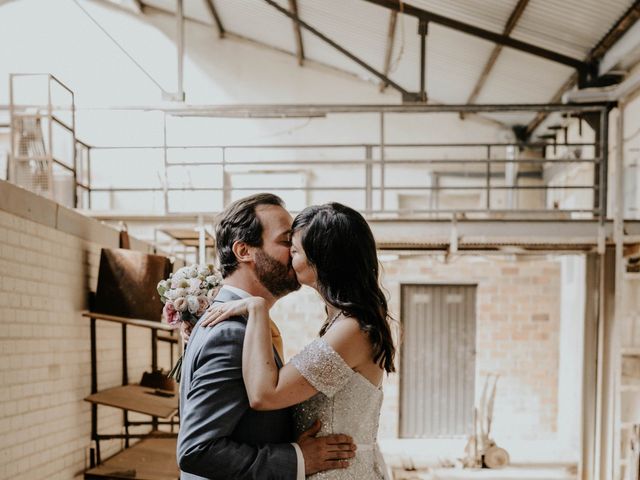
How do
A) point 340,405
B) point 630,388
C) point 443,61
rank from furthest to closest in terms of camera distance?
point 443,61 → point 630,388 → point 340,405

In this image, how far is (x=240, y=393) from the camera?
184 cm

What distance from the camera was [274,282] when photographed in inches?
85.4

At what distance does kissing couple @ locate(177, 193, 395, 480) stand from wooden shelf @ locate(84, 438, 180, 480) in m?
2.69

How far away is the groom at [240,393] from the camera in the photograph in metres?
1.80

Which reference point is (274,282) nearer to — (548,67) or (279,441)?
(279,441)

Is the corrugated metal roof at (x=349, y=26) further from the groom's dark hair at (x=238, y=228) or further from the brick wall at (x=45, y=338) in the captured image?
the groom's dark hair at (x=238, y=228)

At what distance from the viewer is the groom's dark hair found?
213cm

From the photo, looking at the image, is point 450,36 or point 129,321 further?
point 450,36

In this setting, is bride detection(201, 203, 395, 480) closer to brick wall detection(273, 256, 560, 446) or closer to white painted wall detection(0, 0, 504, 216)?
brick wall detection(273, 256, 560, 446)

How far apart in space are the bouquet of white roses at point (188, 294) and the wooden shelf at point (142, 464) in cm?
193

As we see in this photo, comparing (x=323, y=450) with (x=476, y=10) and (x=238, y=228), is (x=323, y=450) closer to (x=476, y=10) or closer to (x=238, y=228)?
(x=238, y=228)

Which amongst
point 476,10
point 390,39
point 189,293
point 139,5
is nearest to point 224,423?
point 189,293

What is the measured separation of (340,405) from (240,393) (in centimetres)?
37

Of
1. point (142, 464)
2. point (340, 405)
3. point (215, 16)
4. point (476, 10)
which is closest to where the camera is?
point (340, 405)
